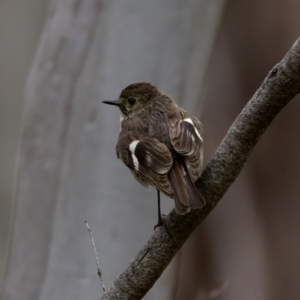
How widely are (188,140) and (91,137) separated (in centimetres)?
169

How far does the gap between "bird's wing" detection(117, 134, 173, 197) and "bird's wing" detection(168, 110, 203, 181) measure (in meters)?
0.06

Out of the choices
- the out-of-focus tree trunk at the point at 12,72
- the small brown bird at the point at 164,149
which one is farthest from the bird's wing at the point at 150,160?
the out-of-focus tree trunk at the point at 12,72

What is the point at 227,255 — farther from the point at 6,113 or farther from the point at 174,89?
the point at 6,113

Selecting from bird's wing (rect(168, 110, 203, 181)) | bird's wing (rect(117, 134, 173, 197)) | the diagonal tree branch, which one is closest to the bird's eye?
bird's wing (rect(168, 110, 203, 181))

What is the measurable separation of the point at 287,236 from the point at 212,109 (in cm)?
147

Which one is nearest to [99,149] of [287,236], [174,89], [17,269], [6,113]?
[174,89]

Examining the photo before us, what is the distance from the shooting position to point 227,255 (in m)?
5.72

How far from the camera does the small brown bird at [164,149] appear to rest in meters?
2.14

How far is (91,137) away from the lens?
3.99m

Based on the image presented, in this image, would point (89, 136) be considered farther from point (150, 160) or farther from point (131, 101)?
point (150, 160)

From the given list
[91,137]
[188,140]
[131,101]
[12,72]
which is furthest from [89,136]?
[12,72]

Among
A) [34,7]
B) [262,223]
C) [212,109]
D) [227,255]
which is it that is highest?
[34,7]

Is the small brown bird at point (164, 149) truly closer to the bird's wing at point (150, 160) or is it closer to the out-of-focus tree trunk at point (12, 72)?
the bird's wing at point (150, 160)

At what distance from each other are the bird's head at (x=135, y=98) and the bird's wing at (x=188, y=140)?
11.7 inches
